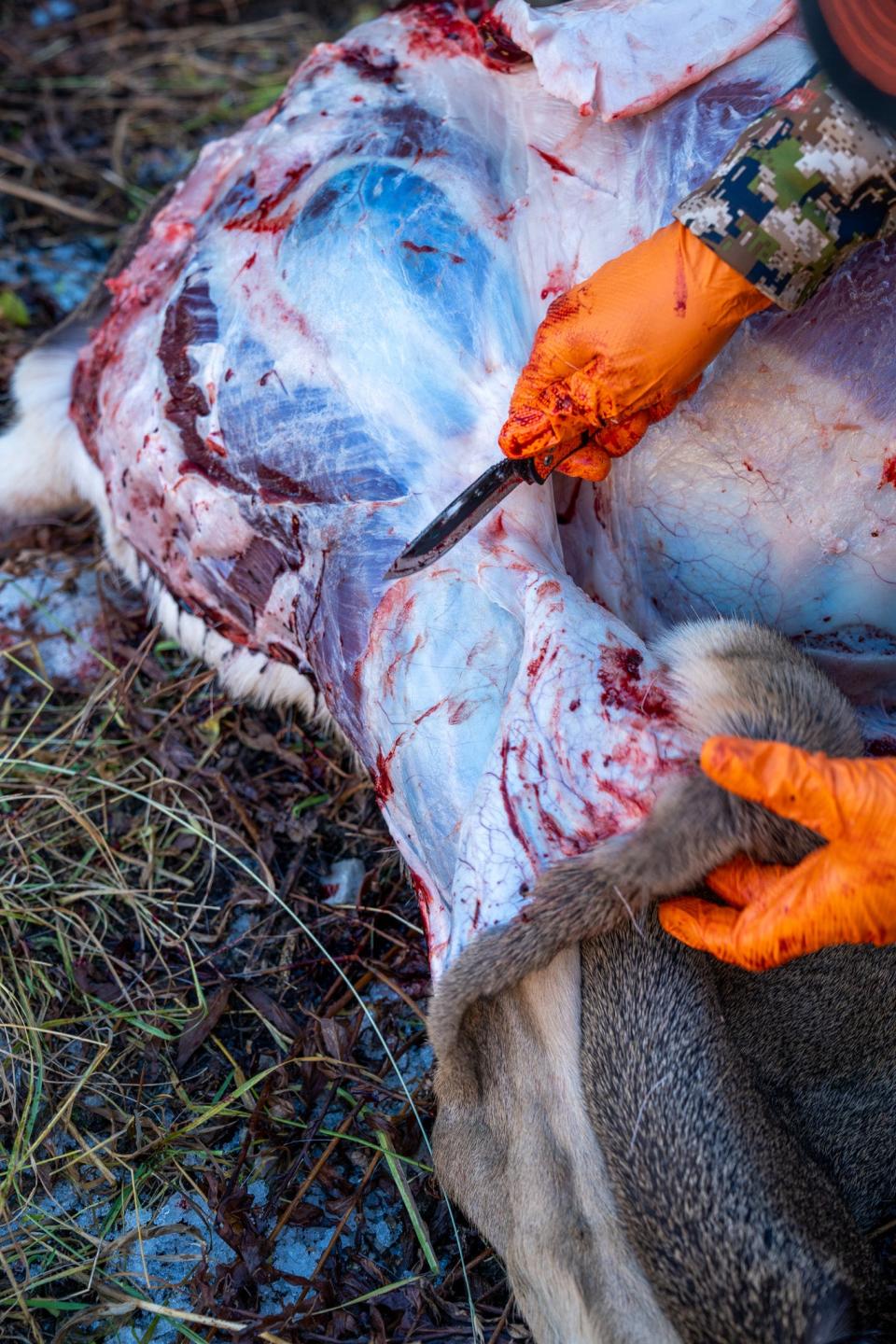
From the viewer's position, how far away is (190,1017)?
2521 millimetres

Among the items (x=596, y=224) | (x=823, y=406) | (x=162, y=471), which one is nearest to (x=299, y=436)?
(x=162, y=471)

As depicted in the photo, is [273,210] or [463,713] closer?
[463,713]

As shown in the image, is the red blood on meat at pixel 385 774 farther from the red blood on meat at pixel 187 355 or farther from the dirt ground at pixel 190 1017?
the red blood on meat at pixel 187 355

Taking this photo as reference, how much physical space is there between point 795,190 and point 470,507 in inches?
29.5

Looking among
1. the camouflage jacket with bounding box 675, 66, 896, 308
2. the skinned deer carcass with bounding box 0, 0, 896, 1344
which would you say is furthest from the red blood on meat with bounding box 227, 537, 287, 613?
the camouflage jacket with bounding box 675, 66, 896, 308

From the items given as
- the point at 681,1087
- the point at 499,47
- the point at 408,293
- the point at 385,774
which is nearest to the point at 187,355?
the point at 408,293

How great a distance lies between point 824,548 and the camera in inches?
86.6

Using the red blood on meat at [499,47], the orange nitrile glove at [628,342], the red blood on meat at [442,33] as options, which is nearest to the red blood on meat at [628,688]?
the orange nitrile glove at [628,342]

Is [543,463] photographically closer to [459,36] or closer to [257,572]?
[257,572]

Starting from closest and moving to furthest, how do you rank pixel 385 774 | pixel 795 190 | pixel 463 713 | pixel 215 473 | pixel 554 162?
pixel 795 190
pixel 463 713
pixel 385 774
pixel 554 162
pixel 215 473

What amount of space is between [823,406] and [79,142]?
3292mm

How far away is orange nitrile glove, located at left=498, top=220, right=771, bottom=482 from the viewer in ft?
6.40

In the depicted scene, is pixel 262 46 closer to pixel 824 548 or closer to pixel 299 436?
pixel 299 436

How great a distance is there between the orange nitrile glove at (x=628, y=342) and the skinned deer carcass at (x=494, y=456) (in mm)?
133
